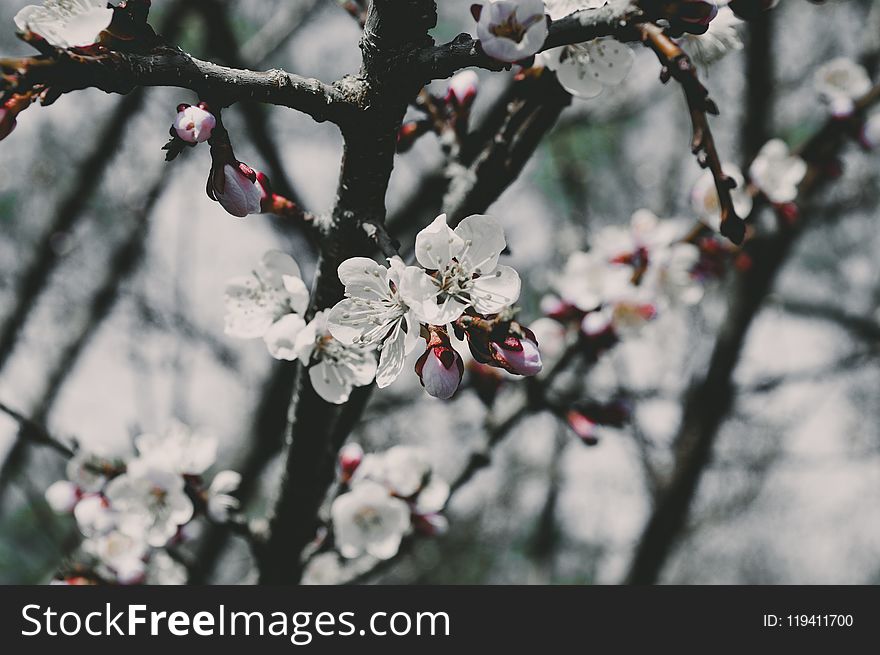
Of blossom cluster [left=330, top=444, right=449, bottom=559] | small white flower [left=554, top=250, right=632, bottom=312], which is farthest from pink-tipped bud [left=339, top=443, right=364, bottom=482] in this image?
small white flower [left=554, top=250, right=632, bottom=312]

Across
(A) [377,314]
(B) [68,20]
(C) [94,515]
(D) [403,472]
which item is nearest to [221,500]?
(C) [94,515]

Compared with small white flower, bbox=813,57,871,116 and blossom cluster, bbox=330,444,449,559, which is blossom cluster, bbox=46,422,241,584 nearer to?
blossom cluster, bbox=330,444,449,559

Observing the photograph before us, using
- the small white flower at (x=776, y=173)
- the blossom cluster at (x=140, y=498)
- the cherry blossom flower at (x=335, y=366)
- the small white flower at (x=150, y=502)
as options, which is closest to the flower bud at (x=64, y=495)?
the blossom cluster at (x=140, y=498)

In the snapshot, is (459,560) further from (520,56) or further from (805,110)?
(520,56)

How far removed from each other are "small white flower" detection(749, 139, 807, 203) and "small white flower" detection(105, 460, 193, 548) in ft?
5.86

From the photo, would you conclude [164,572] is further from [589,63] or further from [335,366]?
[589,63]

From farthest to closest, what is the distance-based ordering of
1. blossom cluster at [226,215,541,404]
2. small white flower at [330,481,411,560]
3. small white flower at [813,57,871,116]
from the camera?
small white flower at [813,57,871,116], small white flower at [330,481,411,560], blossom cluster at [226,215,541,404]

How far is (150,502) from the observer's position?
152 centimetres

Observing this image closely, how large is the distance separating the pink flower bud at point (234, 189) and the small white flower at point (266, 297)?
0.26 m

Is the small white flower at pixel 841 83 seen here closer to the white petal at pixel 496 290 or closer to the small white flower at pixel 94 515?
the white petal at pixel 496 290

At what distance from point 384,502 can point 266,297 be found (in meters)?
0.67

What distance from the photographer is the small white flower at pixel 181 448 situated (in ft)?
5.13

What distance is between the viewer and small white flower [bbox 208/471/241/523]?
153 centimetres

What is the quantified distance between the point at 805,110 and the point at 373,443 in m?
3.81
